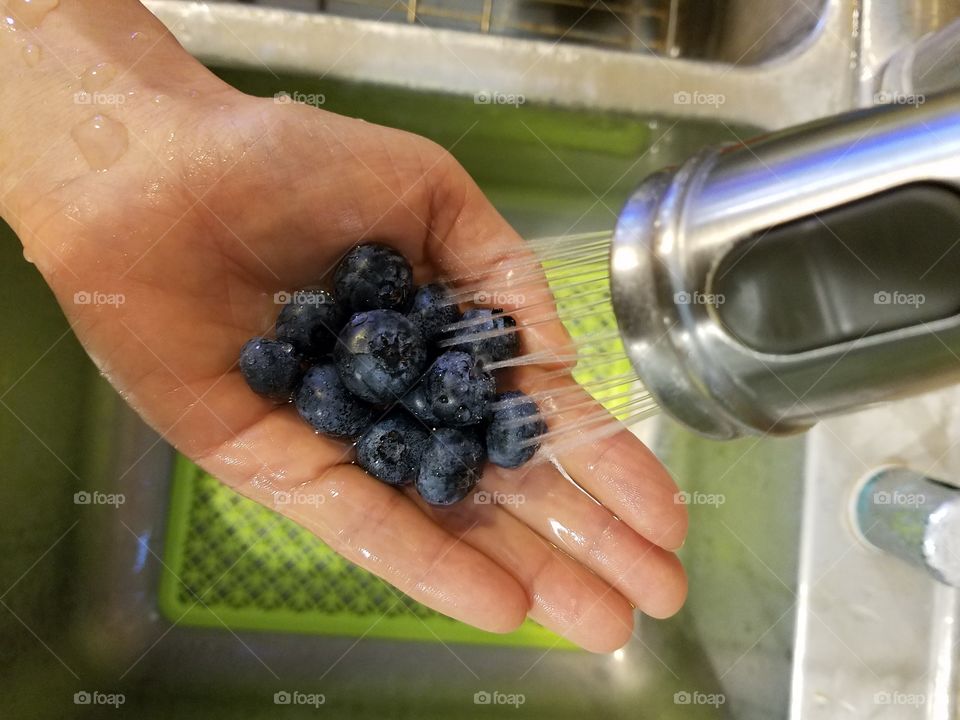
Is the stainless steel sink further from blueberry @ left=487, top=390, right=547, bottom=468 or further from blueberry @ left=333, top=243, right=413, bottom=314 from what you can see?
blueberry @ left=487, top=390, right=547, bottom=468

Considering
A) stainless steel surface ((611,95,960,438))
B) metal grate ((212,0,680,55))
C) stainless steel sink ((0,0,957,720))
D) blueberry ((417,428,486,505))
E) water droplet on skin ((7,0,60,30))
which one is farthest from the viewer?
metal grate ((212,0,680,55))

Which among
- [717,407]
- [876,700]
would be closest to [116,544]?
[717,407]

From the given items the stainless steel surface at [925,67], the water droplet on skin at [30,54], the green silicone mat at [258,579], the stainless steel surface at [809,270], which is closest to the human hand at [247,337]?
the water droplet on skin at [30,54]

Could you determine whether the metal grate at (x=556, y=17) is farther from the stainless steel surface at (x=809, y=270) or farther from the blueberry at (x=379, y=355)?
the stainless steel surface at (x=809, y=270)

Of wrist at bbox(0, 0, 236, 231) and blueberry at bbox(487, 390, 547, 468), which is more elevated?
wrist at bbox(0, 0, 236, 231)

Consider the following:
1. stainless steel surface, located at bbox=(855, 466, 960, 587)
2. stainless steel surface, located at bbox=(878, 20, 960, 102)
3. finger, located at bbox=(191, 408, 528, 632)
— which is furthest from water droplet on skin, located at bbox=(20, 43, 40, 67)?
stainless steel surface, located at bbox=(855, 466, 960, 587)

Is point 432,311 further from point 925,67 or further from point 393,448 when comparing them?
point 925,67

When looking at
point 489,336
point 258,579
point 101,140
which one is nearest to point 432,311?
point 489,336
